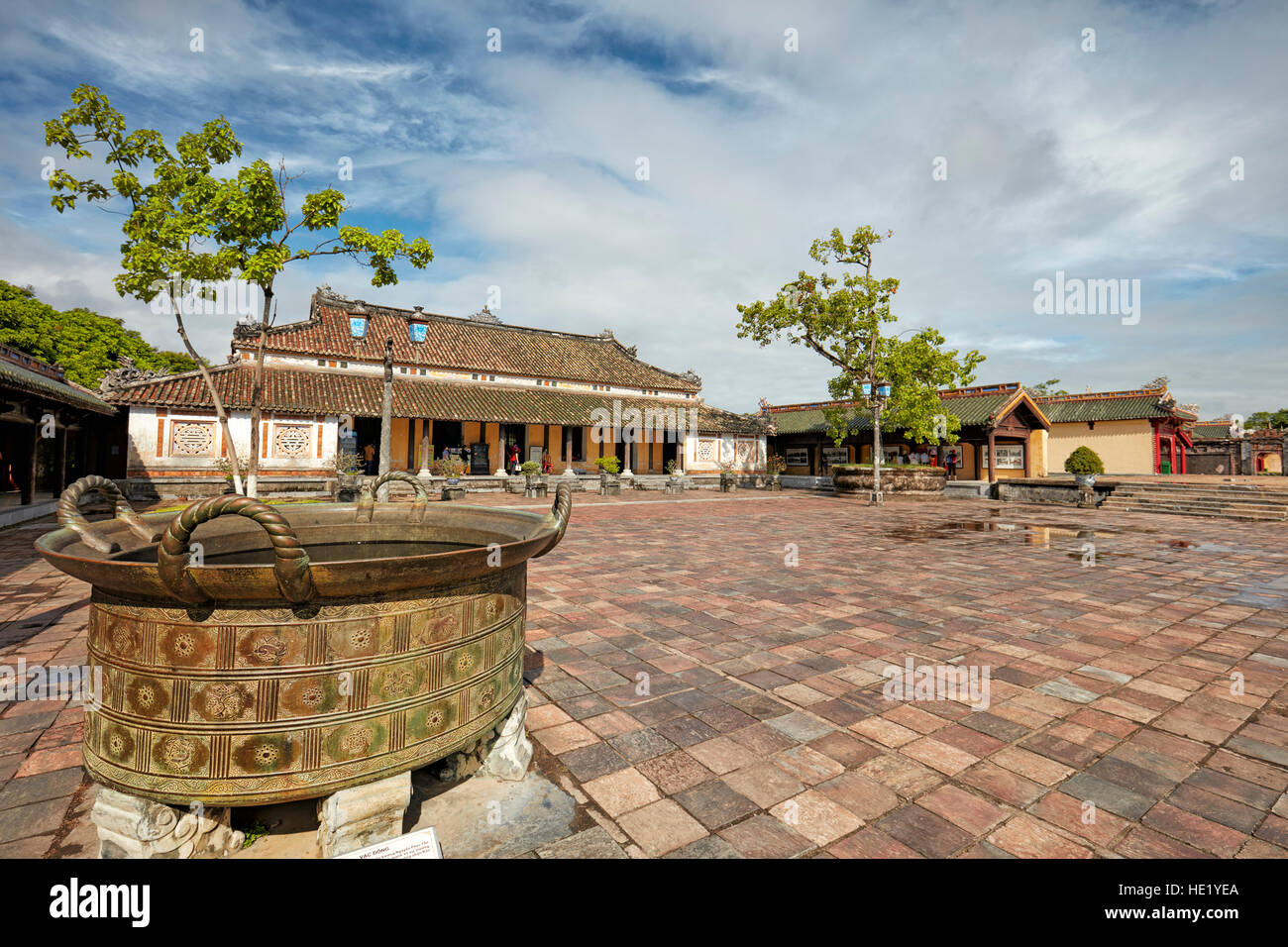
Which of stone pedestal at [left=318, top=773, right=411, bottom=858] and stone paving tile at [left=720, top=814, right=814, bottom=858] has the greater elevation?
stone pedestal at [left=318, top=773, right=411, bottom=858]

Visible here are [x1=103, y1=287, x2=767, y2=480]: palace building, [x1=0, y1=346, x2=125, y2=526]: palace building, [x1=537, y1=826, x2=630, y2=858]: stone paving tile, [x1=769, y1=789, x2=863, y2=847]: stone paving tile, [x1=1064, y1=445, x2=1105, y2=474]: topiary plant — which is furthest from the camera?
[x1=1064, y1=445, x2=1105, y2=474]: topiary plant

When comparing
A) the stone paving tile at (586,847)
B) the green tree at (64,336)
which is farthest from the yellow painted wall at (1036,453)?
the green tree at (64,336)

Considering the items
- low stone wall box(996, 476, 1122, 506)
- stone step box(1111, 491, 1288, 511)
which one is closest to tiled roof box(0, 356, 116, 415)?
low stone wall box(996, 476, 1122, 506)

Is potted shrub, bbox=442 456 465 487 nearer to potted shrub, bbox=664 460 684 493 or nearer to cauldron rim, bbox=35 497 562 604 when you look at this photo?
potted shrub, bbox=664 460 684 493

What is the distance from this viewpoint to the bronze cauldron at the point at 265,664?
69.6 inches

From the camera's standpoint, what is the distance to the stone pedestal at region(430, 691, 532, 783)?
8.24 ft

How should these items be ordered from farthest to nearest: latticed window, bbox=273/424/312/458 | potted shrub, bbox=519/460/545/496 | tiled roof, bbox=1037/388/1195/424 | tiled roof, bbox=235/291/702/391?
tiled roof, bbox=1037/388/1195/424 < tiled roof, bbox=235/291/702/391 < potted shrub, bbox=519/460/545/496 < latticed window, bbox=273/424/312/458

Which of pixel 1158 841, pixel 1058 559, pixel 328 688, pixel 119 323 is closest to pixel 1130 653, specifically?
pixel 1158 841

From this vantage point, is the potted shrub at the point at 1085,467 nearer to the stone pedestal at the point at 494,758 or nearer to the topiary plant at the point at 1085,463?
the topiary plant at the point at 1085,463

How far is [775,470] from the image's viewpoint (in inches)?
1148

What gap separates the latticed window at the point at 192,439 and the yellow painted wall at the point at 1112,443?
34687 millimetres

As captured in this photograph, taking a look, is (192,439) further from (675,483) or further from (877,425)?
(877,425)

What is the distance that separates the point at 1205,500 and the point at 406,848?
73.8 ft

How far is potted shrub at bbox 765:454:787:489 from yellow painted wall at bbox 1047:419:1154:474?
44.1 ft
